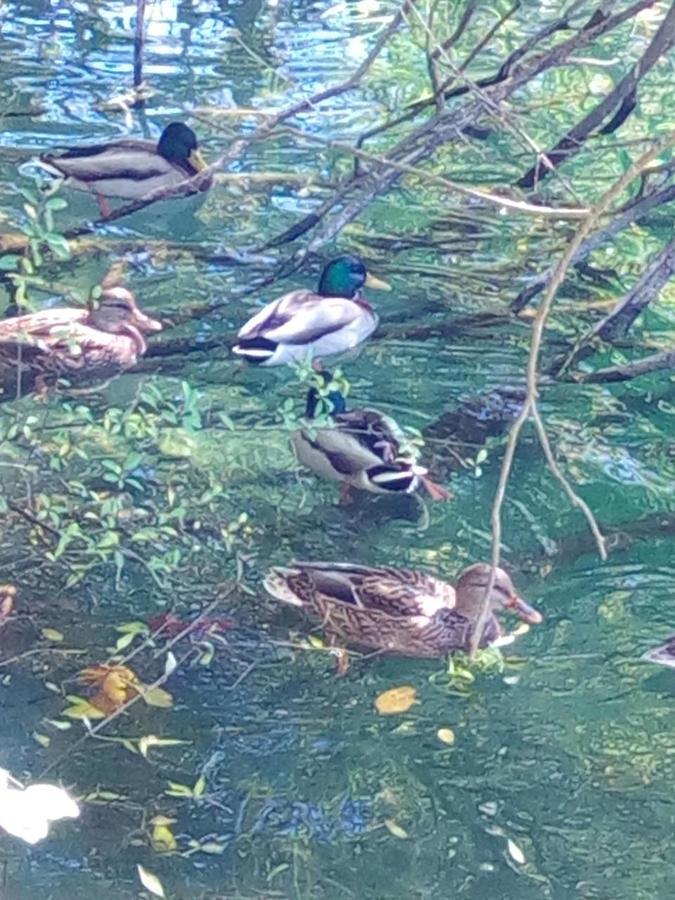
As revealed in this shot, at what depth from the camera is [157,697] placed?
3855 mm

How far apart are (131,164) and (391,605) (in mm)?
3525

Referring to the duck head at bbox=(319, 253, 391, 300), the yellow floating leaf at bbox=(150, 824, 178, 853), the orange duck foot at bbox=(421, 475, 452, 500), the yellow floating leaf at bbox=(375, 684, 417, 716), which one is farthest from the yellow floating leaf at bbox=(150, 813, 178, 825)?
the duck head at bbox=(319, 253, 391, 300)

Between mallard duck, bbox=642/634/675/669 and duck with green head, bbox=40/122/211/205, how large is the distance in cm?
338

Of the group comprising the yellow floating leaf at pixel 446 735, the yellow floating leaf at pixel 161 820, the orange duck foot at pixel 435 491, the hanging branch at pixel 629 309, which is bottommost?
the yellow floating leaf at pixel 161 820

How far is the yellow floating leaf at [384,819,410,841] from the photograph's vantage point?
352cm

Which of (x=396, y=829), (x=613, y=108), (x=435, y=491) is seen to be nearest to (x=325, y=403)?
(x=435, y=491)

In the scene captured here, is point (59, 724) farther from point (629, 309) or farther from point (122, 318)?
point (629, 309)

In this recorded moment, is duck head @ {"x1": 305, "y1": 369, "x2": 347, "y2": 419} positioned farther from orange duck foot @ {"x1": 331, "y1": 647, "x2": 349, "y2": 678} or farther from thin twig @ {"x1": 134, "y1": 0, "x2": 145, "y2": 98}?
thin twig @ {"x1": 134, "y1": 0, "x2": 145, "y2": 98}

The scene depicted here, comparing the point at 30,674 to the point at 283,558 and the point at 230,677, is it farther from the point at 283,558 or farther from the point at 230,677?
the point at 283,558

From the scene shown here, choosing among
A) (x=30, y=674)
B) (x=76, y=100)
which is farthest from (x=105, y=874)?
(x=76, y=100)

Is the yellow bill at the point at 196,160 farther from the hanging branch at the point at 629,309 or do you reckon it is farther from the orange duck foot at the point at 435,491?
the orange duck foot at the point at 435,491

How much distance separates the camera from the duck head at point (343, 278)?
586 centimetres

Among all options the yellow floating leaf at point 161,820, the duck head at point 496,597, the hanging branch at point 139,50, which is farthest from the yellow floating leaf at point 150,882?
the hanging branch at point 139,50

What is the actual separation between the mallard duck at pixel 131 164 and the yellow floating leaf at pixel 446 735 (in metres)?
3.49
